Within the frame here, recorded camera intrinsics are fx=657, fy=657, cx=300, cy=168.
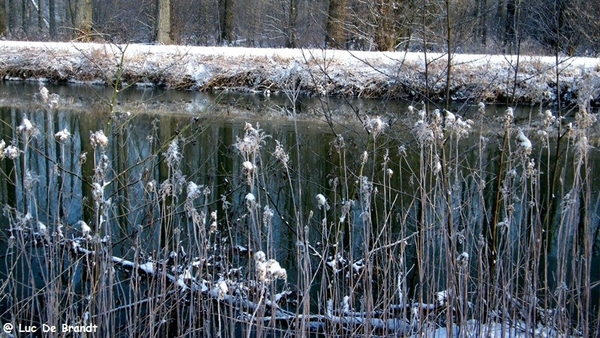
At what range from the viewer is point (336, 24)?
16625 millimetres

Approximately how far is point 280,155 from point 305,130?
6.39 meters

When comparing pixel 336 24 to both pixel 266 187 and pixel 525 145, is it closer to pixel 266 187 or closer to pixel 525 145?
pixel 266 187

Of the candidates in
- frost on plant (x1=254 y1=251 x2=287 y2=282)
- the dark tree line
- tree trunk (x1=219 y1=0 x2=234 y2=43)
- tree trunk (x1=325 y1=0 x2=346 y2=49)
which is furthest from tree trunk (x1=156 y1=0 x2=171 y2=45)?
frost on plant (x1=254 y1=251 x2=287 y2=282)

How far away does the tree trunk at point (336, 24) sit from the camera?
1642cm

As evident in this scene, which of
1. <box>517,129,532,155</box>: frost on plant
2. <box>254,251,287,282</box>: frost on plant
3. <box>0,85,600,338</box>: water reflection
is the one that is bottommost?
<box>0,85,600,338</box>: water reflection

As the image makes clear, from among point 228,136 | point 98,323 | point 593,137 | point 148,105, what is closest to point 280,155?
point 98,323

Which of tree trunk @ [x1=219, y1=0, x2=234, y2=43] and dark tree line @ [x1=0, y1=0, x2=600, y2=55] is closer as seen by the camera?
dark tree line @ [x1=0, y1=0, x2=600, y2=55]

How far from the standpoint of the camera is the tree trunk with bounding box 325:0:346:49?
16.4 m

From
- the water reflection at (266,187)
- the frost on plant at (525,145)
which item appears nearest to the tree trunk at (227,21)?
the water reflection at (266,187)

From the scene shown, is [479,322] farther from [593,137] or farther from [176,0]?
[176,0]

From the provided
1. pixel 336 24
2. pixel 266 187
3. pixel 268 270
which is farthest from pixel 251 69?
pixel 268 270

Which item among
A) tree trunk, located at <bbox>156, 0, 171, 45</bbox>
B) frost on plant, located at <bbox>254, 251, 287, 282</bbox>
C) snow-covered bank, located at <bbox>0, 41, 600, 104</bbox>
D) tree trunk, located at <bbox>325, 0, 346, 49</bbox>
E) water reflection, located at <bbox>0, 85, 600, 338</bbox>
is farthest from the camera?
tree trunk, located at <bbox>156, 0, 171, 45</bbox>

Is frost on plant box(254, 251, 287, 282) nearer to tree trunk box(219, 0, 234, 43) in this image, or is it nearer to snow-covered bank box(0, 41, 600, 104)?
snow-covered bank box(0, 41, 600, 104)

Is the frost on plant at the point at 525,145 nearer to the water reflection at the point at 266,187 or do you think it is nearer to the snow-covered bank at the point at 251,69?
the water reflection at the point at 266,187
